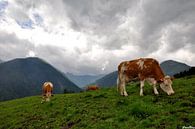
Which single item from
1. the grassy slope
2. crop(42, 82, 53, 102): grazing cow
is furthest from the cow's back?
crop(42, 82, 53, 102): grazing cow

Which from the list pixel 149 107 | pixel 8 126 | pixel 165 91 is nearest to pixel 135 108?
pixel 149 107

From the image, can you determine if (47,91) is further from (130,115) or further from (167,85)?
(130,115)

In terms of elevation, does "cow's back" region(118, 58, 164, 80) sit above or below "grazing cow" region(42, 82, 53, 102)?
above

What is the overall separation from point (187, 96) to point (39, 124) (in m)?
13.0

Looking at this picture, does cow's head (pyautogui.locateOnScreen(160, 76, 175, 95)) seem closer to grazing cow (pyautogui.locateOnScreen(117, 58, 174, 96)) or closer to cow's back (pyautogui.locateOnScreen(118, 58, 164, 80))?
grazing cow (pyautogui.locateOnScreen(117, 58, 174, 96))

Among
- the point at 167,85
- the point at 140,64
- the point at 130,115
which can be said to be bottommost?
the point at 130,115

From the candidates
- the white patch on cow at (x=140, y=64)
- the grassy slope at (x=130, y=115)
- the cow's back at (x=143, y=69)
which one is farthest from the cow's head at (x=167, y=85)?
the white patch on cow at (x=140, y=64)

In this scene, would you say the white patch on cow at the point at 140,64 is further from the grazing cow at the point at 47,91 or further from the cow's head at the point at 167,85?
the grazing cow at the point at 47,91

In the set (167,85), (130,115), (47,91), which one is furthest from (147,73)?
(47,91)

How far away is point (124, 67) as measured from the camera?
28.9 meters

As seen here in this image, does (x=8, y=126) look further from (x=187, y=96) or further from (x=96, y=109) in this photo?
(x=187, y=96)

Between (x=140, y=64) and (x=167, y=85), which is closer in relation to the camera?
(x=167, y=85)

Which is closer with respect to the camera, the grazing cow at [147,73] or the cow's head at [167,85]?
the cow's head at [167,85]

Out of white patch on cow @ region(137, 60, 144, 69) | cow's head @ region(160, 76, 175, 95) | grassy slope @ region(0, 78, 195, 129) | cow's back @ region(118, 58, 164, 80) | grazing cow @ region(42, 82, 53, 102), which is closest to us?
grassy slope @ region(0, 78, 195, 129)
